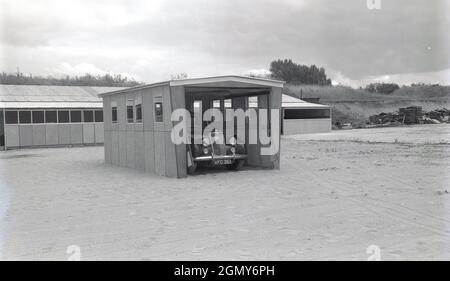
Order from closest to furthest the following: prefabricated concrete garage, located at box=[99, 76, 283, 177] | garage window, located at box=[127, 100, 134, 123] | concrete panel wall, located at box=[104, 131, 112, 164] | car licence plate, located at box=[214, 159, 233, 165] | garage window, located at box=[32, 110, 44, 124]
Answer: prefabricated concrete garage, located at box=[99, 76, 283, 177] → car licence plate, located at box=[214, 159, 233, 165] → garage window, located at box=[127, 100, 134, 123] → concrete panel wall, located at box=[104, 131, 112, 164] → garage window, located at box=[32, 110, 44, 124]

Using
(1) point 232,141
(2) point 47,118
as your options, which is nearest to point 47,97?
(2) point 47,118

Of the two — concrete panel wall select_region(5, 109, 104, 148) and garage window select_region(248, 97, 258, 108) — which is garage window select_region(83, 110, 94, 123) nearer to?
concrete panel wall select_region(5, 109, 104, 148)

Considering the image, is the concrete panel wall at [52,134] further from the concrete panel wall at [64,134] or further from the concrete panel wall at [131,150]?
the concrete panel wall at [131,150]

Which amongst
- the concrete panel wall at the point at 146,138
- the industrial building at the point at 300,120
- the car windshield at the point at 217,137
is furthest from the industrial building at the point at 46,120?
the car windshield at the point at 217,137

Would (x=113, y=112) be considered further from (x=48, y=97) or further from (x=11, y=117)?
(x=48, y=97)

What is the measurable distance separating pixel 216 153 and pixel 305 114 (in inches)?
1335

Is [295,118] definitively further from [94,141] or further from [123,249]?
[123,249]

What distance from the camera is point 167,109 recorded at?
45.8 ft

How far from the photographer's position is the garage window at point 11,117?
32406 millimetres

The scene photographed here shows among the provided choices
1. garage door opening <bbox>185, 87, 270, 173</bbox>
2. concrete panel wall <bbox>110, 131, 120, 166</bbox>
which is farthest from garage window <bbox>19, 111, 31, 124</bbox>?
garage door opening <bbox>185, 87, 270, 173</bbox>

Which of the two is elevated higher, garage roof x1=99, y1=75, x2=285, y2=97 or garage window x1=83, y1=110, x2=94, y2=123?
garage roof x1=99, y1=75, x2=285, y2=97

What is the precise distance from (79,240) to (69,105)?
29.5 m

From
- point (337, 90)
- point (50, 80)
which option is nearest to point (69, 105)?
point (50, 80)

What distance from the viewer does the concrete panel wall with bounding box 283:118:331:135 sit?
4350 centimetres
